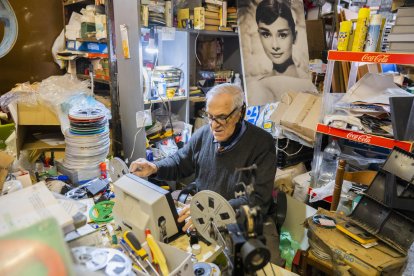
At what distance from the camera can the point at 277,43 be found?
2.72 metres

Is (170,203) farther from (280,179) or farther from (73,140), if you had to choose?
(280,179)

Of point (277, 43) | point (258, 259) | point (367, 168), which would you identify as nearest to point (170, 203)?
point (258, 259)

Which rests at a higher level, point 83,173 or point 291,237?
point 83,173

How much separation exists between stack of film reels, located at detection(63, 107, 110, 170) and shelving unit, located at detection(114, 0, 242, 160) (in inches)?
10.9

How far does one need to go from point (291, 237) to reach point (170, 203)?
1331 mm

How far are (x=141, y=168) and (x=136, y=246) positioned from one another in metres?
0.66

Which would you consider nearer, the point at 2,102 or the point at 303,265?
the point at 303,265

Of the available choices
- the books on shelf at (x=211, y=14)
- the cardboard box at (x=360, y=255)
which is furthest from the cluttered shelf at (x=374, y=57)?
the books on shelf at (x=211, y=14)

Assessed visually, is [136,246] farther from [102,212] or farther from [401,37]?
[401,37]

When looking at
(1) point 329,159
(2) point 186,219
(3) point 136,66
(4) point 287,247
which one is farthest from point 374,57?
(3) point 136,66

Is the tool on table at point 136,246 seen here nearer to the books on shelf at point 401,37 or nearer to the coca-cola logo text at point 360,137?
the coca-cola logo text at point 360,137

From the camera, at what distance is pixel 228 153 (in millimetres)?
1755

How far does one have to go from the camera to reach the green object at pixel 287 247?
191 centimetres

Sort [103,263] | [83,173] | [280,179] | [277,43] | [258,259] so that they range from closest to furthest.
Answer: [258,259] → [103,263] → [83,173] → [280,179] → [277,43]
